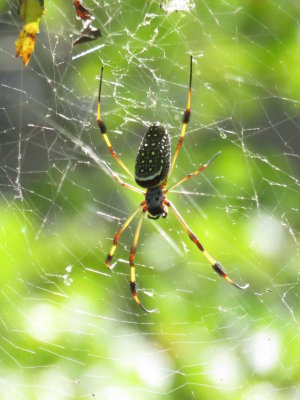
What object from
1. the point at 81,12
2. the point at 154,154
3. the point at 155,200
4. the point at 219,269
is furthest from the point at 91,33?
the point at 219,269

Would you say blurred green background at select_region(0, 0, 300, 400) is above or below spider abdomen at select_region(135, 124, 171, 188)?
below

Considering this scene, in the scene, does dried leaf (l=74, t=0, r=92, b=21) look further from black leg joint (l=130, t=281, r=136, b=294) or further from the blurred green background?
black leg joint (l=130, t=281, r=136, b=294)

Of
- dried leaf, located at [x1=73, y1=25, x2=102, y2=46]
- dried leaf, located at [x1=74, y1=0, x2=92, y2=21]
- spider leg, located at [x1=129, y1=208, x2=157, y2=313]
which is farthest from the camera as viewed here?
spider leg, located at [x1=129, y1=208, x2=157, y2=313]

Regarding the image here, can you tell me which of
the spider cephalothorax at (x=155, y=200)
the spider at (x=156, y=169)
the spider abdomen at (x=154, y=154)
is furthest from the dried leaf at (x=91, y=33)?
the spider cephalothorax at (x=155, y=200)

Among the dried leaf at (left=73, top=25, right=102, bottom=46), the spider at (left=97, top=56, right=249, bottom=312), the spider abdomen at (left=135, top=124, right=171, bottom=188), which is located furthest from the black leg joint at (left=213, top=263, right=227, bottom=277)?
the dried leaf at (left=73, top=25, right=102, bottom=46)

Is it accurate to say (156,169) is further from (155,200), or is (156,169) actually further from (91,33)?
(91,33)

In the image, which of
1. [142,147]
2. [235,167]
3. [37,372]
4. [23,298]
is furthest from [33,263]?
[235,167]
